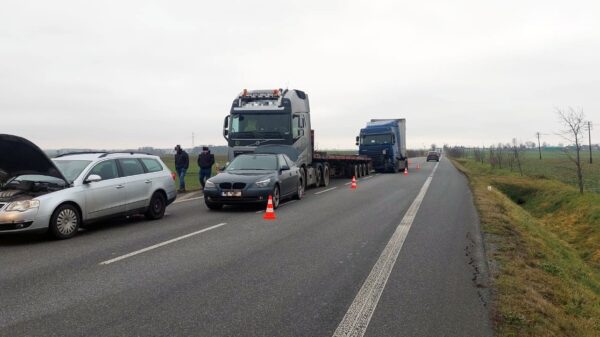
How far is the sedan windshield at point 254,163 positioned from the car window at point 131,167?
11.0 ft

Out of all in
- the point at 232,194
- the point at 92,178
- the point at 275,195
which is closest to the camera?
the point at 92,178

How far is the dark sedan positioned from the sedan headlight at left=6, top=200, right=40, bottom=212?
15.5 feet

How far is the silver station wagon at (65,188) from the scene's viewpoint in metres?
7.53

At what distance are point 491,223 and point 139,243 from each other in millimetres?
7431

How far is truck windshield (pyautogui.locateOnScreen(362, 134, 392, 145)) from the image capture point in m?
31.7

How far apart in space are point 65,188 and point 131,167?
76.8 inches

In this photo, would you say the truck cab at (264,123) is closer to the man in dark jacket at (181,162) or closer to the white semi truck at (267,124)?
the white semi truck at (267,124)

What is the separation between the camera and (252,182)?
38.8 feet

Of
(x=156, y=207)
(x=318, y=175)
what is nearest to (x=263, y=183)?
(x=156, y=207)

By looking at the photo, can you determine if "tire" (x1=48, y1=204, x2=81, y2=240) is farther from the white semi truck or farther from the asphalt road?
the white semi truck

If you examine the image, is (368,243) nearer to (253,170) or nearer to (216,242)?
(216,242)

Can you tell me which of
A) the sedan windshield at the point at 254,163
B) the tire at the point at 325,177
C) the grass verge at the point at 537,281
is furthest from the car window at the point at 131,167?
the tire at the point at 325,177

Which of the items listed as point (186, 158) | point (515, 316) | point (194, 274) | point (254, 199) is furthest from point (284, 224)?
point (186, 158)

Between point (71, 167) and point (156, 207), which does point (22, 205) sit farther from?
point (156, 207)
